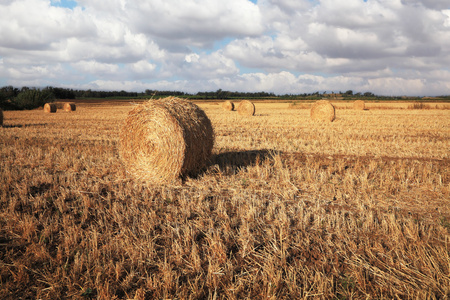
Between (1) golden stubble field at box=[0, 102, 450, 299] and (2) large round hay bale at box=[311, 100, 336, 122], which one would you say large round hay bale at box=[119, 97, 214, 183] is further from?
(2) large round hay bale at box=[311, 100, 336, 122]

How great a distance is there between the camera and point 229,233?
4395mm

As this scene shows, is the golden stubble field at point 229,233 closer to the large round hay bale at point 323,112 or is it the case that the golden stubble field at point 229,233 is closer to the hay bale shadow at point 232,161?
the hay bale shadow at point 232,161

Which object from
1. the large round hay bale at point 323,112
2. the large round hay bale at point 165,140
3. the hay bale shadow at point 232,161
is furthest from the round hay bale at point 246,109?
the large round hay bale at point 165,140

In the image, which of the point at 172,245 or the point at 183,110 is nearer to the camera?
the point at 172,245

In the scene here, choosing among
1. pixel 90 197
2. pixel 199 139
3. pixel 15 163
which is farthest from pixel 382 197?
pixel 15 163

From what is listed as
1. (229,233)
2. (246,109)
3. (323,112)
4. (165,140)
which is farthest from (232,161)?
(246,109)

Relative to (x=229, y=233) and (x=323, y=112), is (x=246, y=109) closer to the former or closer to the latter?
(x=323, y=112)

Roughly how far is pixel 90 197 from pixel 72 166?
2830 mm

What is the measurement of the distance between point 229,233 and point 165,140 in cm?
320

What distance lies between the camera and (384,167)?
27.1 ft

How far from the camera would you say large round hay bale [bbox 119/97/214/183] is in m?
6.89

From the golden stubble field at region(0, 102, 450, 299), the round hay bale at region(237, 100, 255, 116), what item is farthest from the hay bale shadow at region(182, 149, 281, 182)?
the round hay bale at region(237, 100, 255, 116)

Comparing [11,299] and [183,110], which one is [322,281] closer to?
[11,299]

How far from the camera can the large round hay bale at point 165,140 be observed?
6891 mm
